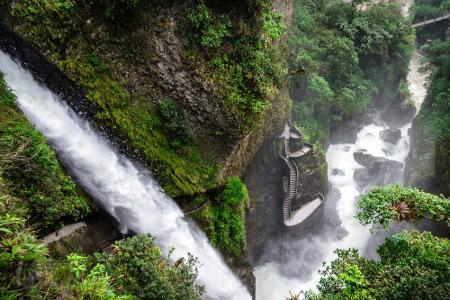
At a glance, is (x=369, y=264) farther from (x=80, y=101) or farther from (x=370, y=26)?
(x=370, y=26)

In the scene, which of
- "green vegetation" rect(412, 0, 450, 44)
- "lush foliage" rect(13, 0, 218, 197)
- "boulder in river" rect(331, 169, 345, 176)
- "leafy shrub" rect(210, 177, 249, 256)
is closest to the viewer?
"lush foliage" rect(13, 0, 218, 197)

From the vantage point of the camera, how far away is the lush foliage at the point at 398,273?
26.8 ft

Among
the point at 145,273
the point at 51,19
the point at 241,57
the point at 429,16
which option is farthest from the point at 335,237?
the point at 429,16

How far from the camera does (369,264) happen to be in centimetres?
A: 929

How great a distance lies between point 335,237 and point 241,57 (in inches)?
593

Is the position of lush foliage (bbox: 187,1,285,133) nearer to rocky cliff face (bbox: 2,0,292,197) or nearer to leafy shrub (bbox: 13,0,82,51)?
rocky cliff face (bbox: 2,0,292,197)

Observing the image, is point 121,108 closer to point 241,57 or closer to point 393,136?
point 241,57

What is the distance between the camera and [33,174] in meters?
7.33

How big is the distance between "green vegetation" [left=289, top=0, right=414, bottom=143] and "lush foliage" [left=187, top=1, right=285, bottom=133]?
9.87 m

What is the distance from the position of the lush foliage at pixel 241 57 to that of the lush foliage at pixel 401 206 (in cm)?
430

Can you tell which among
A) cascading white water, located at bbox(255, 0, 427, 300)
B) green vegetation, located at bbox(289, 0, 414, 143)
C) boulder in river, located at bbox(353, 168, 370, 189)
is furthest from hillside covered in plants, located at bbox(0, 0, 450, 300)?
boulder in river, located at bbox(353, 168, 370, 189)

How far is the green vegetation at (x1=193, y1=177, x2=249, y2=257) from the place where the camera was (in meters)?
11.5

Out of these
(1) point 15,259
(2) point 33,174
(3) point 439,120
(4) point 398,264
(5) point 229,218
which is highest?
(1) point 15,259

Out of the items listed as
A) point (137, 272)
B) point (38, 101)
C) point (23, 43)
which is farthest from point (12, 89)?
point (137, 272)
